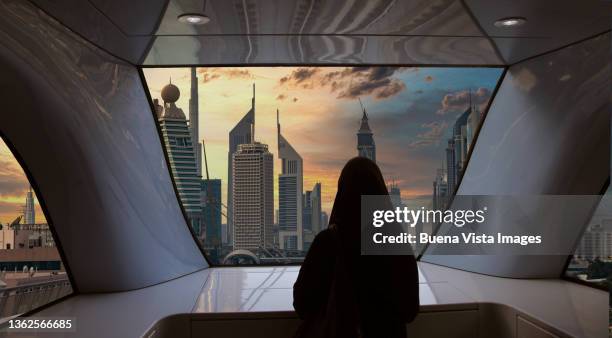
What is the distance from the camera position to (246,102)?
15.8ft

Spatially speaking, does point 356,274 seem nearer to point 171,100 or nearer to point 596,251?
point 596,251

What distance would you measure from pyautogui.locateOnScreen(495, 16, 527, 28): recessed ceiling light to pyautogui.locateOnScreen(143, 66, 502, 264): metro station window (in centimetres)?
128

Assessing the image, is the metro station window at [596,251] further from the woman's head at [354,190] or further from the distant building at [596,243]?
the woman's head at [354,190]

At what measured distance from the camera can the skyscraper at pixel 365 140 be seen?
4.99m

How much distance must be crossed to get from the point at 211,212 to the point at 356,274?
2996mm

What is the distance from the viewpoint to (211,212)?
16.8 feet

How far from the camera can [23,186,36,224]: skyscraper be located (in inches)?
132

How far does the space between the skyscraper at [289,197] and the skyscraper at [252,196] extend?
100mm

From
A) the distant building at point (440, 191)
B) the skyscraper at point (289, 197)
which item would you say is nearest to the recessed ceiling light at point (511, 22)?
the distant building at point (440, 191)

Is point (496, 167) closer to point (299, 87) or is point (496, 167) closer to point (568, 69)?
point (568, 69)

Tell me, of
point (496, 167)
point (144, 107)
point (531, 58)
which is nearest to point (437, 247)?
point (496, 167)

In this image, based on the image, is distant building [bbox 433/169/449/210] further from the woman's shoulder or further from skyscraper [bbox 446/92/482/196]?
the woman's shoulder

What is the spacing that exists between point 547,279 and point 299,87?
272cm

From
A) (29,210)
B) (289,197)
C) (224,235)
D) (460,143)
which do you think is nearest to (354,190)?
(29,210)
